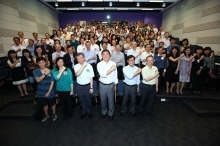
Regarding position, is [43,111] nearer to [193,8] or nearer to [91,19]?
[193,8]

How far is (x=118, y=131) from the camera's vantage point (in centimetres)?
251

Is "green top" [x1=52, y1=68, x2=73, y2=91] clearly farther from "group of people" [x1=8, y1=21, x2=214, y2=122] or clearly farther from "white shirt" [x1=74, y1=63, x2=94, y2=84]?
"white shirt" [x1=74, y1=63, x2=94, y2=84]

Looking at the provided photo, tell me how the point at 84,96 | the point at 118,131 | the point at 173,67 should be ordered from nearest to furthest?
the point at 118,131
the point at 84,96
the point at 173,67

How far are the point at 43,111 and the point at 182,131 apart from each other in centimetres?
360

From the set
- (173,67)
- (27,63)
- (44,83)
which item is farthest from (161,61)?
(27,63)

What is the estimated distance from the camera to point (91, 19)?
508 inches

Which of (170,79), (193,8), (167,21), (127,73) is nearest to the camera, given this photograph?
(127,73)

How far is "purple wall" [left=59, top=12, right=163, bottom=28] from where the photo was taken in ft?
41.5

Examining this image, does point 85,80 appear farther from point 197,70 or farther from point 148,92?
point 197,70

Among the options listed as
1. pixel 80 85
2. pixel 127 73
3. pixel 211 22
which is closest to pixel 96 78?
pixel 80 85

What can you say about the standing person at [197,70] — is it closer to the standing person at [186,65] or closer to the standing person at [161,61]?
the standing person at [186,65]

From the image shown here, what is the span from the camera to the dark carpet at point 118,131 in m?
2.23

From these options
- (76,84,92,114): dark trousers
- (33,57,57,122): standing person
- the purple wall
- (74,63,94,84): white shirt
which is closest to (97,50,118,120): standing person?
(74,63,94,84): white shirt

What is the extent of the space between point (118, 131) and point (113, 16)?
13171 millimetres
